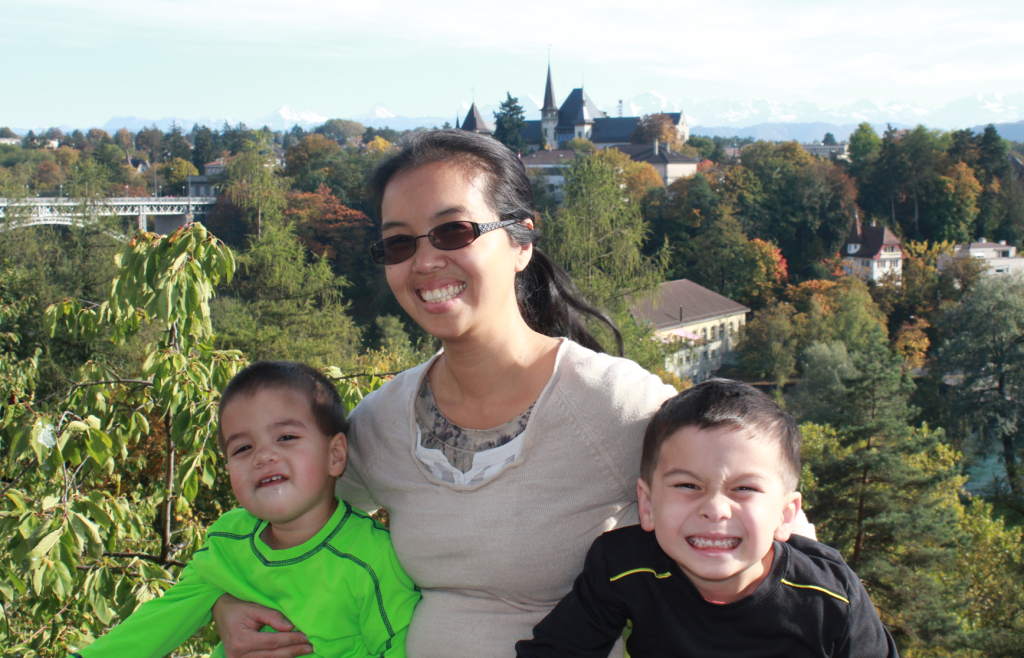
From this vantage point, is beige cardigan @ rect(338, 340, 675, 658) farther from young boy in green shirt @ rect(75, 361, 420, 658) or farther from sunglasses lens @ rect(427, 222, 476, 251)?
sunglasses lens @ rect(427, 222, 476, 251)

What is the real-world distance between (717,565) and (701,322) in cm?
3862

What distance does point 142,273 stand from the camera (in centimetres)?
283

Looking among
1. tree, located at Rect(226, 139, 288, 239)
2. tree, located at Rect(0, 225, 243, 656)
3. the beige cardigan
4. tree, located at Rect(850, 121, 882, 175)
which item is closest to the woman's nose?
the beige cardigan

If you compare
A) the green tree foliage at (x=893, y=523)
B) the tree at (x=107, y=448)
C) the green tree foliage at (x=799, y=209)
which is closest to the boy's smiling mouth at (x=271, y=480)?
the tree at (x=107, y=448)

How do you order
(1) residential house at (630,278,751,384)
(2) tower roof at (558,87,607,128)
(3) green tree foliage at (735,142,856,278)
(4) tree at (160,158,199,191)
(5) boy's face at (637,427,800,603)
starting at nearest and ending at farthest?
(5) boy's face at (637,427,800,603) < (1) residential house at (630,278,751,384) < (3) green tree foliage at (735,142,856,278) < (4) tree at (160,158,199,191) < (2) tower roof at (558,87,607,128)

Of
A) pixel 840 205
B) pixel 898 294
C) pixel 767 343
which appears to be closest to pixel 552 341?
pixel 767 343

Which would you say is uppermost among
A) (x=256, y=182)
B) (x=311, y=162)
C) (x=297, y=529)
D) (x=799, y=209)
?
(x=311, y=162)

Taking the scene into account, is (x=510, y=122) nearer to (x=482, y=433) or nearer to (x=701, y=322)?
(x=701, y=322)

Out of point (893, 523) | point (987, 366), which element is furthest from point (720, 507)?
point (987, 366)

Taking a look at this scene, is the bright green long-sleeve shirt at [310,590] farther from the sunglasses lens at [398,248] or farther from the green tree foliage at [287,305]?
the green tree foliage at [287,305]

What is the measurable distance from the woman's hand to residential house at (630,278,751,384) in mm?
34849

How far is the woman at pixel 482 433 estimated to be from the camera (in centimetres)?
172

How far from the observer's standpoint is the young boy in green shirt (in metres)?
1.85

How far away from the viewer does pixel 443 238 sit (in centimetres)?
178
